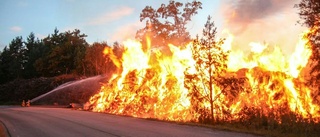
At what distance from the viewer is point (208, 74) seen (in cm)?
2034

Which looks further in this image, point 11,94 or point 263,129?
point 11,94

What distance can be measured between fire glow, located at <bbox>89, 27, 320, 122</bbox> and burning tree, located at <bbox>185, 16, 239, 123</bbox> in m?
0.36

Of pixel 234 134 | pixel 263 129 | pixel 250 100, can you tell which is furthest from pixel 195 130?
pixel 250 100

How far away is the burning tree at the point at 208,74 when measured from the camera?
1989cm

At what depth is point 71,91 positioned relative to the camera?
152 ft

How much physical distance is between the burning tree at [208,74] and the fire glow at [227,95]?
0.36 m

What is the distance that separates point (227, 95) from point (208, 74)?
171cm

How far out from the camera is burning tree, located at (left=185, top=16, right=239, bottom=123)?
1989 centimetres

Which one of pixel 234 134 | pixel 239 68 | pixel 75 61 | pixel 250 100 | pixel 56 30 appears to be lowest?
pixel 234 134

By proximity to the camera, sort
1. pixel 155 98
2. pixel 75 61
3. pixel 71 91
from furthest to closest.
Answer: pixel 75 61
pixel 71 91
pixel 155 98

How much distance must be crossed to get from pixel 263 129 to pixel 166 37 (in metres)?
32.2

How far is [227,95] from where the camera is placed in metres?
20.8

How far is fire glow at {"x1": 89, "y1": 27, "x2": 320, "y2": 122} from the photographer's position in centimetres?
2055

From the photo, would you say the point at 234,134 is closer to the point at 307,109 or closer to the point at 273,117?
the point at 273,117
